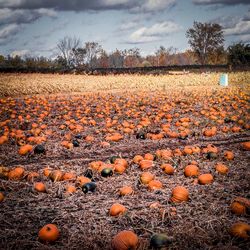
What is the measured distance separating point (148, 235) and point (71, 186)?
59.8 inches

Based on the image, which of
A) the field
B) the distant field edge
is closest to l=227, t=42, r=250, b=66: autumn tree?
the distant field edge

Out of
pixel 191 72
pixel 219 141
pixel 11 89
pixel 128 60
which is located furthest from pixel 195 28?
pixel 219 141

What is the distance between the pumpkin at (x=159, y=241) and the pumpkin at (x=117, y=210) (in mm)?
657

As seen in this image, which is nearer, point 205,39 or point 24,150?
point 24,150

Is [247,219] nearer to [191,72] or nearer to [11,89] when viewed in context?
[11,89]

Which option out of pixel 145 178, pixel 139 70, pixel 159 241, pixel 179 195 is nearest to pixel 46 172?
pixel 145 178

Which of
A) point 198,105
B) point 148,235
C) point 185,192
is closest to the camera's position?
point 148,235

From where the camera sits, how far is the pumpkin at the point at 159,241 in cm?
276

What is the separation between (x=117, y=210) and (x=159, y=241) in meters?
0.76

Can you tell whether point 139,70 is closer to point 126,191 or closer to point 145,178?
point 145,178

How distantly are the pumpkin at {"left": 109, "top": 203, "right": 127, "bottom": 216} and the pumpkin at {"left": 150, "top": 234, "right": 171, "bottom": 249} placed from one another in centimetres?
66

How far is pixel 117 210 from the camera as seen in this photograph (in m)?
3.40

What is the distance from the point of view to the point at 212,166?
493 cm

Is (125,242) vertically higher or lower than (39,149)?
lower
